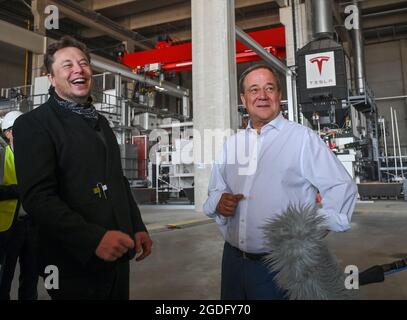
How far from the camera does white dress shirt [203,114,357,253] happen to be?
44.0 inches

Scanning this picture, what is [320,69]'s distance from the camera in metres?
7.86

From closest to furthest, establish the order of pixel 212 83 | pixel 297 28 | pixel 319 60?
pixel 212 83
pixel 319 60
pixel 297 28

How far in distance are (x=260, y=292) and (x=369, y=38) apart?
59.7 ft

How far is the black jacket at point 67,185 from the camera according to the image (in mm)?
989

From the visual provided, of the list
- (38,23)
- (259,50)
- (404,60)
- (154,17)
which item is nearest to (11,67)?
(38,23)

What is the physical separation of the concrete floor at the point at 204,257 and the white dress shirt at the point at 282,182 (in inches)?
47.4

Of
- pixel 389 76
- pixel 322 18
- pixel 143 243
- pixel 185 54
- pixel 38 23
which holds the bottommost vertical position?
pixel 143 243

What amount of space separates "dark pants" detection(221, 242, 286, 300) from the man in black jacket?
346 millimetres

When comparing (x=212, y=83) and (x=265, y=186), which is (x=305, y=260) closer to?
(x=265, y=186)

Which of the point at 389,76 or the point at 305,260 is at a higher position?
the point at 389,76

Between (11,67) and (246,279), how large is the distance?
16.8m

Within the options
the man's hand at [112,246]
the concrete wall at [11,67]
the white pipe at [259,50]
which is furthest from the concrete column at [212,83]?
the concrete wall at [11,67]

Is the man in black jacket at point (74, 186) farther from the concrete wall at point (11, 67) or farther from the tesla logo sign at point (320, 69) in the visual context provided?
the concrete wall at point (11, 67)
